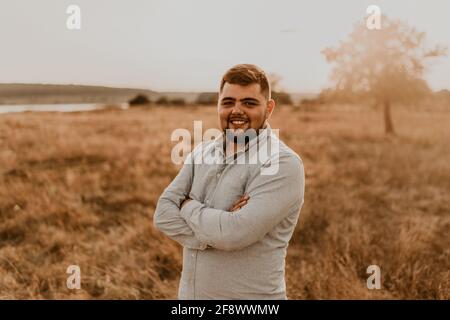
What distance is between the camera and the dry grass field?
4.71 metres

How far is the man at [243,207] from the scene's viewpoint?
2182mm

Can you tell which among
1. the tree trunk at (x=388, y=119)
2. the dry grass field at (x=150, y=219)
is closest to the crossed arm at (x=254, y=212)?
the dry grass field at (x=150, y=219)

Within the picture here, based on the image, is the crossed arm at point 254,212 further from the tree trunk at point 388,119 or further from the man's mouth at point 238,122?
the tree trunk at point 388,119

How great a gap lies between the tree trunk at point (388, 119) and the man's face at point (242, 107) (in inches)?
681

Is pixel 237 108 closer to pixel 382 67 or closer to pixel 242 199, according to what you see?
pixel 242 199

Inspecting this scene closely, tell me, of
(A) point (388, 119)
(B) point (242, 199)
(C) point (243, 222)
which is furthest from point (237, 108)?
(A) point (388, 119)

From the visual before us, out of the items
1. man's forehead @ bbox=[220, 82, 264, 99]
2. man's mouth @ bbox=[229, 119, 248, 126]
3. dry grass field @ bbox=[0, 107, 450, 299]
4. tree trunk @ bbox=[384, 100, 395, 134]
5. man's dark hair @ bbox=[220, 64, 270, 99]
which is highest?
man's dark hair @ bbox=[220, 64, 270, 99]

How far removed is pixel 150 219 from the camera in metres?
6.82

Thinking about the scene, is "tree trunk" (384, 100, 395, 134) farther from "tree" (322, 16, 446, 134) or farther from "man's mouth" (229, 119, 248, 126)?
"man's mouth" (229, 119, 248, 126)

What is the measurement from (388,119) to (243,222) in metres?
19.5

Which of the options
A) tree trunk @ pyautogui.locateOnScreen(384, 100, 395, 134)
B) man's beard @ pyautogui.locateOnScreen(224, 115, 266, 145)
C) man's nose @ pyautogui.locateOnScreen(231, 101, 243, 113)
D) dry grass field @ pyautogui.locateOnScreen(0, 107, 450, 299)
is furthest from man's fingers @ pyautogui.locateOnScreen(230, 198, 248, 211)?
tree trunk @ pyautogui.locateOnScreen(384, 100, 395, 134)

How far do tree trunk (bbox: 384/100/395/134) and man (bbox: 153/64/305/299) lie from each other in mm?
17295

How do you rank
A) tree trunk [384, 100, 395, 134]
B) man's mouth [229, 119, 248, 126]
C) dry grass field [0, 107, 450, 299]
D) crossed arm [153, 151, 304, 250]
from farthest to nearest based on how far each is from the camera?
tree trunk [384, 100, 395, 134] < dry grass field [0, 107, 450, 299] < man's mouth [229, 119, 248, 126] < crossed arm [153, 151, 304, 250]
